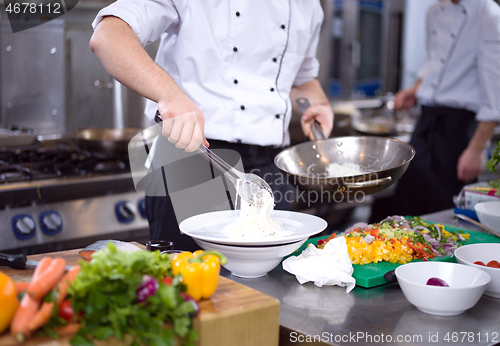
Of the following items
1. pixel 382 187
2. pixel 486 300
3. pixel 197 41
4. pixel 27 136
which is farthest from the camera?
pixel 27 136

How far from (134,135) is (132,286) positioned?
1914mm

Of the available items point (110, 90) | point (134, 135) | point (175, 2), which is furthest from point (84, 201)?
point (175, 2)

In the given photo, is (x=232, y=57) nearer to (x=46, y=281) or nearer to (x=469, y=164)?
(x=46, y=281)

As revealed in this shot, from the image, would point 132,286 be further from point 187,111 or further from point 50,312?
point 187,111

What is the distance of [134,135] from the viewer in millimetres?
2680

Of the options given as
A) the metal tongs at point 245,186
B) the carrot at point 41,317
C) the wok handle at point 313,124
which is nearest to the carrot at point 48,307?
the carrot at point 41,317

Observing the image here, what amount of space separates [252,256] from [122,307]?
44 cm

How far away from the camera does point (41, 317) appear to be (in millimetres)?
810

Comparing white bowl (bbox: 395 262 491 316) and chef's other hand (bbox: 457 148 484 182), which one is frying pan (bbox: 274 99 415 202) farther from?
chef's other hand (bbox: 457 148 484 182)

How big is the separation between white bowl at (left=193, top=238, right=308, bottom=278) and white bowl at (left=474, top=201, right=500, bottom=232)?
85 cm

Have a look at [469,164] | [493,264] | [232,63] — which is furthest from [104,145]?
[469,164]

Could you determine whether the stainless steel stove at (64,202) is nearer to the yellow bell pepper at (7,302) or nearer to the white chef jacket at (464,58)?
the yellow bell pepper at (7,302)

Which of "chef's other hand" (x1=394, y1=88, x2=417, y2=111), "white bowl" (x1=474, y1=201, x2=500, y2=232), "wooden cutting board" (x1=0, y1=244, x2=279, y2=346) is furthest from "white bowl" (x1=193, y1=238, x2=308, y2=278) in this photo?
"chef's other hand" (x1=394, y1=88, x2=417, y2=111)

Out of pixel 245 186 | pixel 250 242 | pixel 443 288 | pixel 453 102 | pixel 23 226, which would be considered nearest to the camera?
pixel 443 288
